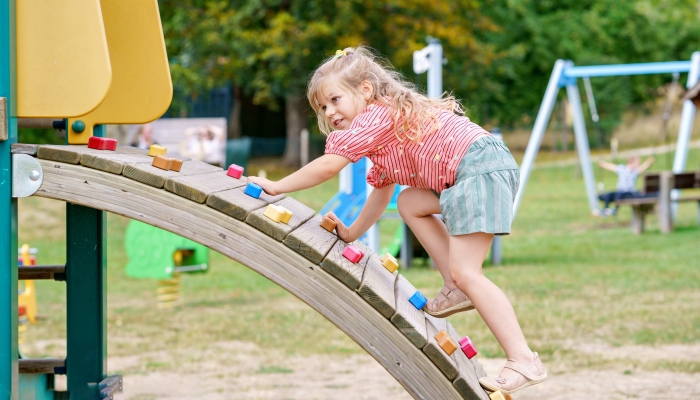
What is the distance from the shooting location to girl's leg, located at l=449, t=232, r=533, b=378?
2.98m

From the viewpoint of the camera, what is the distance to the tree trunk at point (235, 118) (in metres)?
30.8

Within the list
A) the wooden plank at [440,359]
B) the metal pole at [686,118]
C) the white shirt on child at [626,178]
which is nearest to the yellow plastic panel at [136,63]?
the wooden plank at [440,359]

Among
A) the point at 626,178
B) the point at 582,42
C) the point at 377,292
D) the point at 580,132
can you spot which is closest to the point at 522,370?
the point at 377,292

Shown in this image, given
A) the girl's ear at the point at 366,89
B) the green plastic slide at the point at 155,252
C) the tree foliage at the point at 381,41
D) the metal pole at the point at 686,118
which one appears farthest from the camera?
the tree foliage at the point at 381,41

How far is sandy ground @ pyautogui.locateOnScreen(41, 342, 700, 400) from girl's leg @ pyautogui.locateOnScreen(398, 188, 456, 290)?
1.49 meters

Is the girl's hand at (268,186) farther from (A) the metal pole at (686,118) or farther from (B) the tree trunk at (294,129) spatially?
(B) the tree trunk at (294,129)

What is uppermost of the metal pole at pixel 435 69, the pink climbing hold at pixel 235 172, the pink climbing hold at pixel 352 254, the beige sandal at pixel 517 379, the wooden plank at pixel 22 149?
the metal pole at pixel 435 69

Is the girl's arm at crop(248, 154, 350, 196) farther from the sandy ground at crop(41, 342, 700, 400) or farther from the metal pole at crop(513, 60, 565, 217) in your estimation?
the metal pole at crop(513, 60, 565, 217)

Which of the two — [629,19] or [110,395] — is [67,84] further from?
[629,19]

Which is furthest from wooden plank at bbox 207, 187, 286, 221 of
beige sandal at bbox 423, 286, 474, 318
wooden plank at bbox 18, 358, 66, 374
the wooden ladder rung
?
wooden plank at bbox 18, 358, 66, 374

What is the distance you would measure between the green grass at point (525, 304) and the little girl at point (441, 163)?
2260 millimetres

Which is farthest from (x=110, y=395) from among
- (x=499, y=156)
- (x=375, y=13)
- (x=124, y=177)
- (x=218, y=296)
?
(x=375, y=13)

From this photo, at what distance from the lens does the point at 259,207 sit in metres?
2.86

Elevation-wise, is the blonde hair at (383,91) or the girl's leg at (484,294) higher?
the blonde hair at (383,91)
